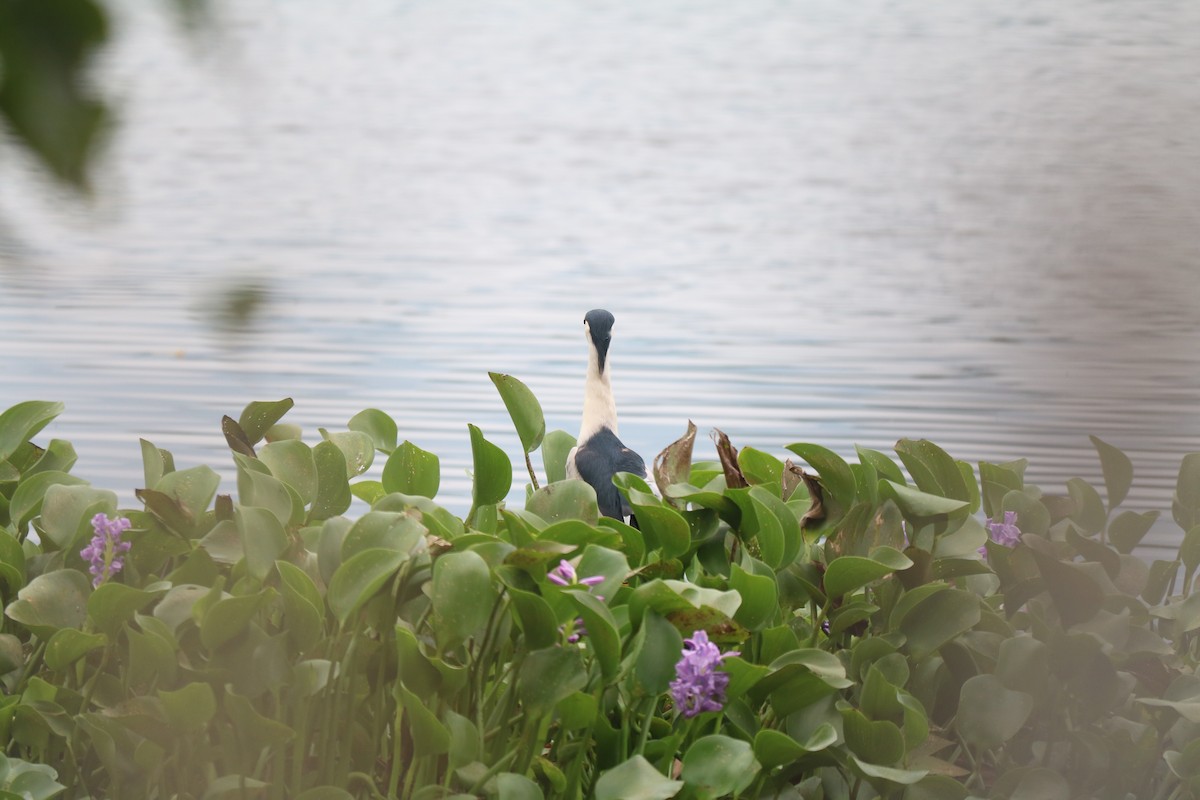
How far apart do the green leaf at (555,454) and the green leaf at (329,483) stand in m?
0.58

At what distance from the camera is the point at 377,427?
2273 mm

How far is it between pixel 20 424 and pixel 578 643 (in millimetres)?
1074

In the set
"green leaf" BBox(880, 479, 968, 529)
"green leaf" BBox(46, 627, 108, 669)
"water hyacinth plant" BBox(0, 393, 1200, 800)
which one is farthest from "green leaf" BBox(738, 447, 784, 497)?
"green leaf" BBox(46, 627, 108, 669)

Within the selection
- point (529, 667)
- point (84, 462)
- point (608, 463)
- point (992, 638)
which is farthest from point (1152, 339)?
point (84, 462)

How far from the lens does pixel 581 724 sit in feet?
5.17

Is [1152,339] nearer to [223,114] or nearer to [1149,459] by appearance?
[1149,459]

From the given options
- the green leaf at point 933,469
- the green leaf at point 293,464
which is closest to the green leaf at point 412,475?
the green leaf at point 293,464

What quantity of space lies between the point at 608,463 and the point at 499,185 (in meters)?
9.60

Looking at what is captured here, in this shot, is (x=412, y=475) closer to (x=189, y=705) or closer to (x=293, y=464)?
(x=293, y=464)

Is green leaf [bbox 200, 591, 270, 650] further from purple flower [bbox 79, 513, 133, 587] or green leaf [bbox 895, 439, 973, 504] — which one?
green leaf [bbox 895, 439, 973, 504]

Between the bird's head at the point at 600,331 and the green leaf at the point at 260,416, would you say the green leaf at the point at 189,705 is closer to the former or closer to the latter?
the green leaf at the point at 260,416

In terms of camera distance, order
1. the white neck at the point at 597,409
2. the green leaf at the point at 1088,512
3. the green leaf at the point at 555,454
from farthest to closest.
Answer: the white neck at the point at 597,409, the green leaf at the point at 555,454, the green leaf at the point at 1088,512

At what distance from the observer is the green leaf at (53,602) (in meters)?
1.71

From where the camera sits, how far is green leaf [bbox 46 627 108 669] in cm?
167
